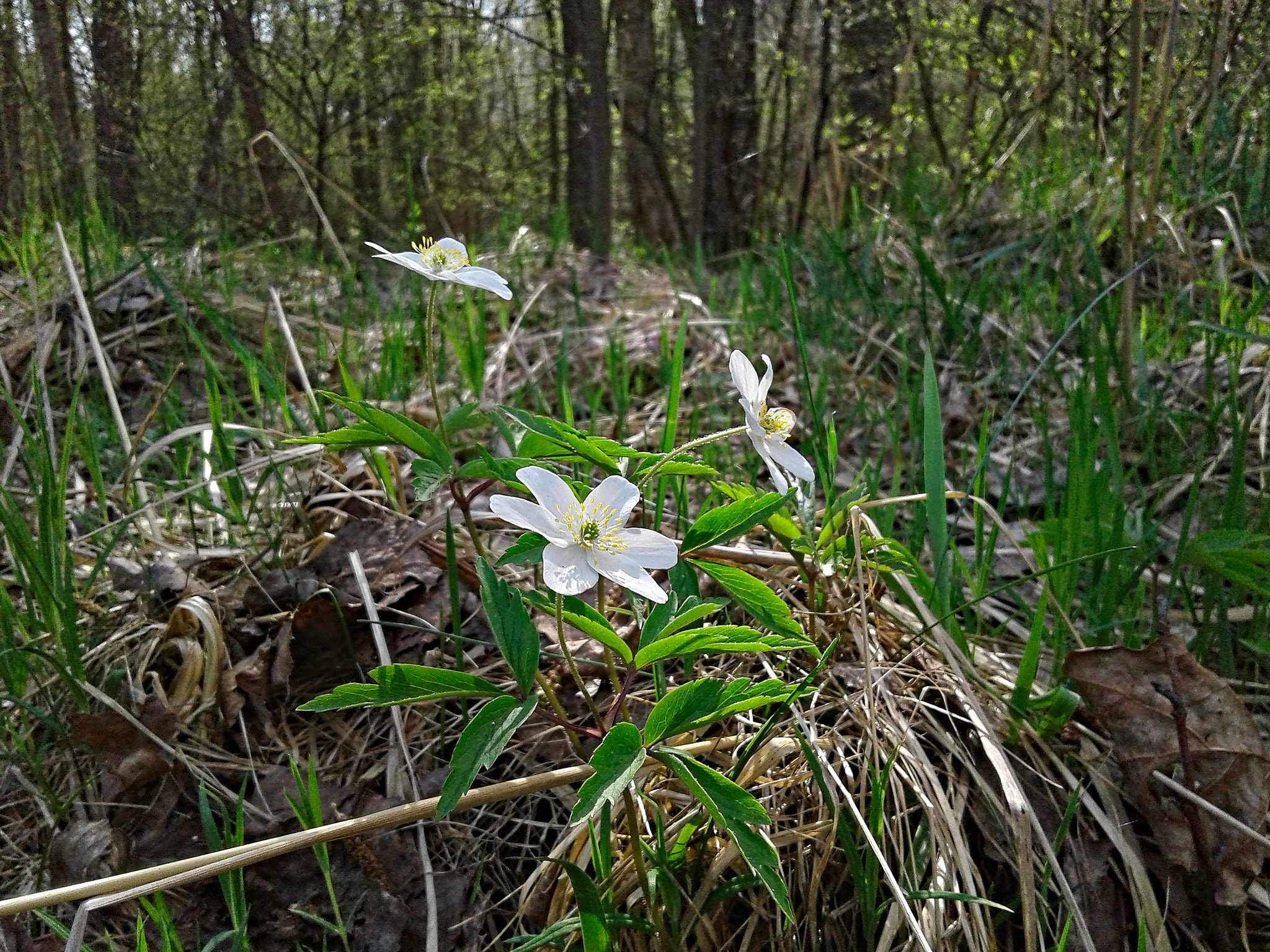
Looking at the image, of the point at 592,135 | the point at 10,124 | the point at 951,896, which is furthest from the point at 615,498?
the point at 592,135

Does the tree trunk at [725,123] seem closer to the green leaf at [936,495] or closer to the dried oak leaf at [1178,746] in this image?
the green leaf at [936,495]

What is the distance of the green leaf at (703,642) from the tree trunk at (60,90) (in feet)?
9.93

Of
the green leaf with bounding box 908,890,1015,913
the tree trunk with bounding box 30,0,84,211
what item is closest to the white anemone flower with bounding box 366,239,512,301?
the green leaf with bounding box 908,890,1015,913

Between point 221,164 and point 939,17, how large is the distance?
4.59 metres

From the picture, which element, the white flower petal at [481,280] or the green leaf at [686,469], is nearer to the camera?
the green leaf at [686,469]

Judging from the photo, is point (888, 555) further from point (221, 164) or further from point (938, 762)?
point (221, 164)

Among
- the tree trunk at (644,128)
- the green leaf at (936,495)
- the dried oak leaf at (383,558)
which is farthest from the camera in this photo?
the tree trunk at (644,128)

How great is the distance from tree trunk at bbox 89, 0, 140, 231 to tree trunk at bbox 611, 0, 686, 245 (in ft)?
9.18

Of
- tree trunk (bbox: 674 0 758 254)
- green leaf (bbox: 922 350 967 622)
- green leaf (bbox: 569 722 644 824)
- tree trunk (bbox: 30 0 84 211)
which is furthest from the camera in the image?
tree trunk (bbox: 674 0 758 254)

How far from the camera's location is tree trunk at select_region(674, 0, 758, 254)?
5.68 meters

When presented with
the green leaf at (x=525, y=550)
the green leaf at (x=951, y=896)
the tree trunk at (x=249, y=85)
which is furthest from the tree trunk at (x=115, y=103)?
the green leaf at (x=951, y=896)

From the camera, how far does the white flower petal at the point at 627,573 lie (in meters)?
0.90

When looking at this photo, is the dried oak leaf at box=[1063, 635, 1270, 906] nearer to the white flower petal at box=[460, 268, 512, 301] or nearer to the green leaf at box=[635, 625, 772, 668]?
the green leaf at box=[635, 625, 772, 668]

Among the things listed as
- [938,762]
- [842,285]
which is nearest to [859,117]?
[842,285]
